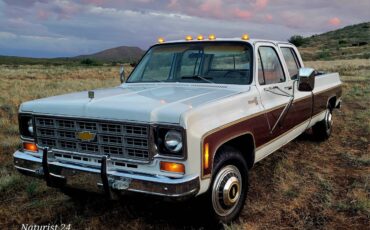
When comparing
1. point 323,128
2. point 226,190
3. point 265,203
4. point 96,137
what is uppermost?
point 96,137

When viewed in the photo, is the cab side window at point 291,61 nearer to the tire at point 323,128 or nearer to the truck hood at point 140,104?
the truck hood at point 140,104

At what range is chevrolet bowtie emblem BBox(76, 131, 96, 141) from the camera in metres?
3.56

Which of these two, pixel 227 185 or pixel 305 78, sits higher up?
pixel 305 78

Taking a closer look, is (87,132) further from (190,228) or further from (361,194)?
(361,194)

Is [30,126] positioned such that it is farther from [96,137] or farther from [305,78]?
[305,78]

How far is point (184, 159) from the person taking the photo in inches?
127

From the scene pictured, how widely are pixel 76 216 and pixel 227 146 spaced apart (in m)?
1.79

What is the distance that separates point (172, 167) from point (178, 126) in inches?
14.2

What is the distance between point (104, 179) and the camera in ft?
11.2

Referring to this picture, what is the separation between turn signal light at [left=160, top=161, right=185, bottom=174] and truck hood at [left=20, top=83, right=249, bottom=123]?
359mm

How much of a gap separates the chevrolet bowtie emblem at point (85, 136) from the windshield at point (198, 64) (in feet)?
5.28

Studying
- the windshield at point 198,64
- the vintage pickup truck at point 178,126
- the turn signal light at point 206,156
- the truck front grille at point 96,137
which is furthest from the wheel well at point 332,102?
the truck front grille at point 96,137

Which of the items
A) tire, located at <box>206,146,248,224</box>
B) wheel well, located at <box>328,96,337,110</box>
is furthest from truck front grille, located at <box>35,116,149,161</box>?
wheel well, located at <box>328,96,337,110</box>

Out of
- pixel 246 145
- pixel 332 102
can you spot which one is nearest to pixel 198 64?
pixel 246 145
